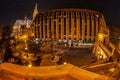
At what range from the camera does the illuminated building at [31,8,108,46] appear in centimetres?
1302

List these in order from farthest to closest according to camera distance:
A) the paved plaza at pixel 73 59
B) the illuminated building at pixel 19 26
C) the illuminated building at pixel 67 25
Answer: the illuminated building at pixel 67 25
the illuminated building at pixel 19 26
the paved plaza at pixel 73 59

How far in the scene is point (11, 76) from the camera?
148 cm

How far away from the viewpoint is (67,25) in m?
13.4

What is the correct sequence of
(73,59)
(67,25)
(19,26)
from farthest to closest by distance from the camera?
1. (67,25)
2. (19,26)
3. (73,59)

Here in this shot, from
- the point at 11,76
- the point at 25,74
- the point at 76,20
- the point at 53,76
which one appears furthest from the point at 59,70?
the point at 76,20

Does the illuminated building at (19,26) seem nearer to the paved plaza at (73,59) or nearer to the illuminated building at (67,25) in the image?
the illuminated building at (67,25)

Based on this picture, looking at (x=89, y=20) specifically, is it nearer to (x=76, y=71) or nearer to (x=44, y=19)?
(x=44, y=19)

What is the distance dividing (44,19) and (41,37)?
1270mm

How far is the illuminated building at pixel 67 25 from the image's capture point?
13016mm

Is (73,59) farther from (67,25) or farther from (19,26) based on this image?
(67,25)

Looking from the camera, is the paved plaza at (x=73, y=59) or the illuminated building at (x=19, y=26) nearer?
the paved plaza at (x=73, y=59)

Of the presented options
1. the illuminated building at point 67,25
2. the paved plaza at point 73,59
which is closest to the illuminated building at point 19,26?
the illuminated building at point 67,25

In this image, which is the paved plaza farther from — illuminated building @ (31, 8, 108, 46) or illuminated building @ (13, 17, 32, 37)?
illuminated building @ (31, 8, 108, 46)

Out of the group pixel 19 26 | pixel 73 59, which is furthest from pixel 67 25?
pixel 73 59
